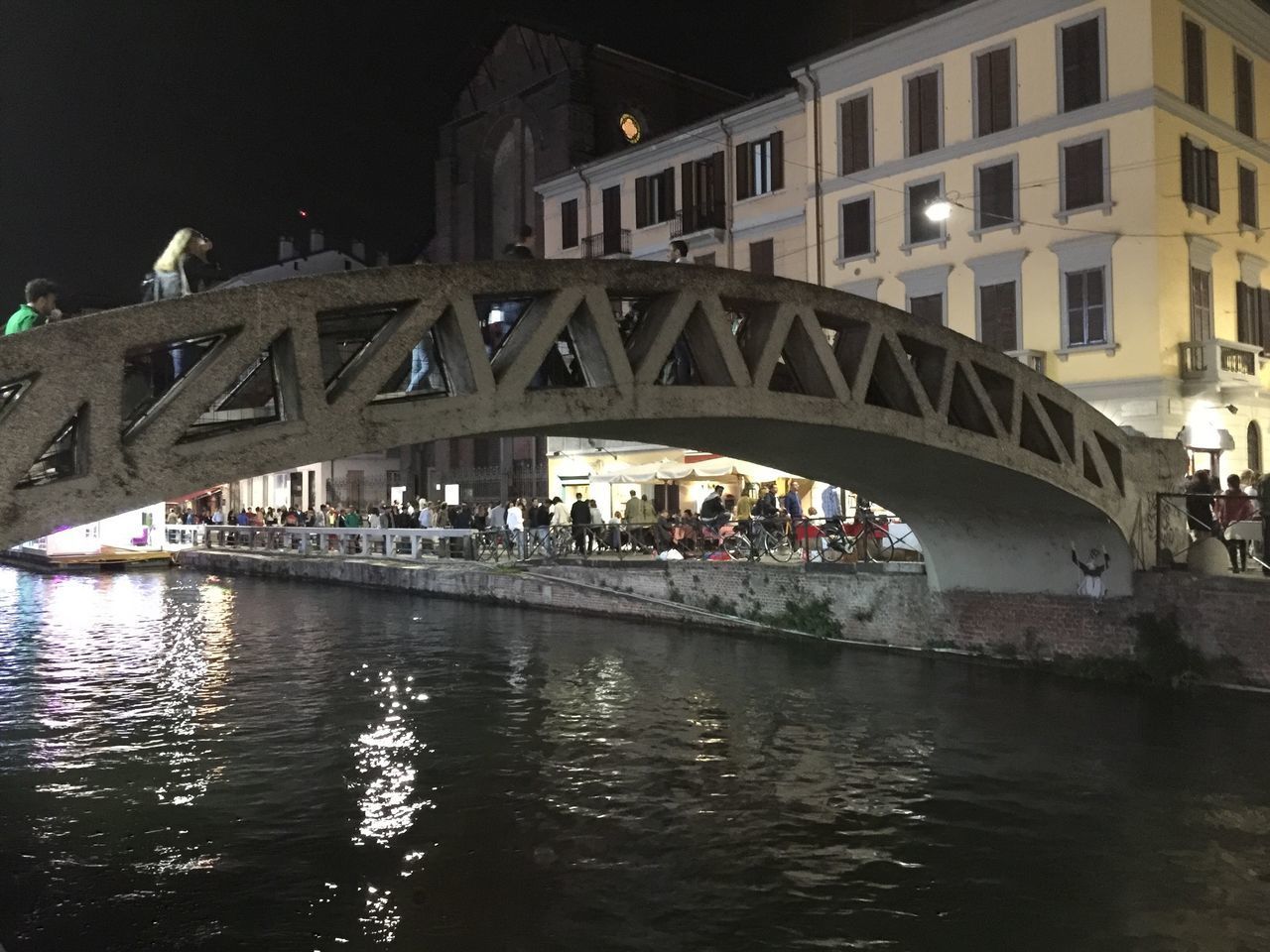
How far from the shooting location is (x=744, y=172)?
28.6 m

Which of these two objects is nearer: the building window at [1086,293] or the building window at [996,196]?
the building window at [1086,293]

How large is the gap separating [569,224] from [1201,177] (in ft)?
58.7

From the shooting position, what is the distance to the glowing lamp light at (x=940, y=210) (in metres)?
21.9

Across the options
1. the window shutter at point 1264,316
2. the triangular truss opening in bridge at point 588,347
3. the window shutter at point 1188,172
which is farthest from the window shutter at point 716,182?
the triangular truss opening in bridge at point 588,347

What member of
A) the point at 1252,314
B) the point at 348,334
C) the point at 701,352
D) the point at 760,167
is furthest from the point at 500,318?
the point at 760,167

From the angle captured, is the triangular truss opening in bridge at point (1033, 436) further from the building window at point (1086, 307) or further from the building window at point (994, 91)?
the building window at point (994, 91)

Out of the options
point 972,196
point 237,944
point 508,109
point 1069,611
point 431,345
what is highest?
point 508,109

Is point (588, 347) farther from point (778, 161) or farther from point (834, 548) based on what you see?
point (778, 161)

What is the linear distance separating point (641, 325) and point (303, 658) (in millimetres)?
9979

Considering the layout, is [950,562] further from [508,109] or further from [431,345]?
[508,109]

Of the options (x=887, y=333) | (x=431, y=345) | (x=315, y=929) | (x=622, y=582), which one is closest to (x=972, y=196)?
(x=622, y=582)

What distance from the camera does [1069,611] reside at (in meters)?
13.9

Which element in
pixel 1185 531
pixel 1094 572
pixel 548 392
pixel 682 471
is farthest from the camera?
pixel 682 471

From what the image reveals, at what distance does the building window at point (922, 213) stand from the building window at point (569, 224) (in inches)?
467
